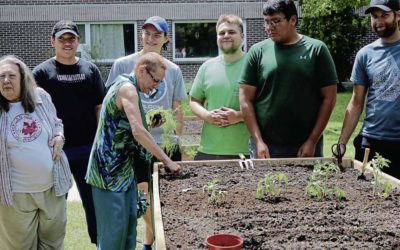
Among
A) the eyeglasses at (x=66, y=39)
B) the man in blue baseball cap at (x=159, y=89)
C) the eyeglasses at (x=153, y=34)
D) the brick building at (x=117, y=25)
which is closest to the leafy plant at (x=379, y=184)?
the man in blue baseball cap at (x=159, y=89)

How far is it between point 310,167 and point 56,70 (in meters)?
2.33

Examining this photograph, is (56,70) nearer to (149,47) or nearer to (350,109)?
(149,47)

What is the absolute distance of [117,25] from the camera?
2042 centimetres

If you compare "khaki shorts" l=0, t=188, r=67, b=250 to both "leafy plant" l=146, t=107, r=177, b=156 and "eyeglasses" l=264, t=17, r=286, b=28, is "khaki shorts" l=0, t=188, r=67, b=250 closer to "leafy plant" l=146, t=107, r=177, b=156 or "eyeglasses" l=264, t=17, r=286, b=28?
"leafy plant" l=146, t=107, r=177, b=156

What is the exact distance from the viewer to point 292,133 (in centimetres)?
458

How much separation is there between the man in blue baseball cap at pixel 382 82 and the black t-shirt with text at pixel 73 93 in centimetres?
220

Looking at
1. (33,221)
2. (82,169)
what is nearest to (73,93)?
(82,169)

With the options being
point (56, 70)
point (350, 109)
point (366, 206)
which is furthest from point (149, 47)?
point (366, 206)

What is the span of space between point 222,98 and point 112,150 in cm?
135

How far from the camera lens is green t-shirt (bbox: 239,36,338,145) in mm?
4422

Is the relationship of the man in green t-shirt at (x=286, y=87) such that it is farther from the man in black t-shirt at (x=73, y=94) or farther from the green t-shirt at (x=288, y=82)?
the man in black t-shirt at (x=73, y=94)

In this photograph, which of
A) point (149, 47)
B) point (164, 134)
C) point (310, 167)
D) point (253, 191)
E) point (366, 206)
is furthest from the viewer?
point (149, 47)

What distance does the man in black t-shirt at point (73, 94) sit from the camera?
194 inches

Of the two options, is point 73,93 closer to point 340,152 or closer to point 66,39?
point 66,39
